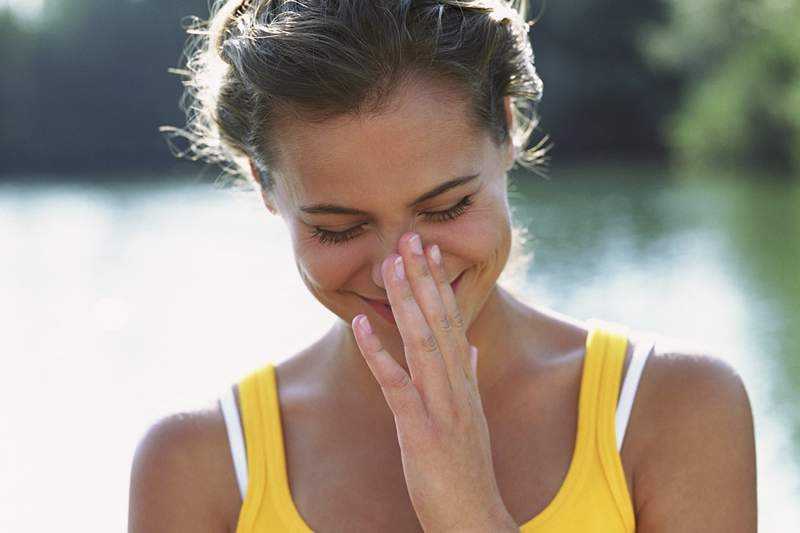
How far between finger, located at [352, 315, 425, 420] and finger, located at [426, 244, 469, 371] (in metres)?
0.08

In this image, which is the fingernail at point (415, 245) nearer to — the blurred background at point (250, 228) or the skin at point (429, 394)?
the skin at point (429, 394)

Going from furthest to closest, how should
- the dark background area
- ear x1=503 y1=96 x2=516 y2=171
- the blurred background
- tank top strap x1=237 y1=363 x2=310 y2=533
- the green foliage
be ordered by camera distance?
the dark background area → the green foliage → the blurred background → ear x1=503 y1=96 x2=516 y2=171 → tank top strap x1=237 y1=363 x2=310 y2=533

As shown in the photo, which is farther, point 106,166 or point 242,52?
point 106,166

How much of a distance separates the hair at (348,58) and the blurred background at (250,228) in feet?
1.49

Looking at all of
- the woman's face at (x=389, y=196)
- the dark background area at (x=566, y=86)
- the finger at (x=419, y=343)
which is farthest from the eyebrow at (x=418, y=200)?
the dark background area at (x=566, y=86)

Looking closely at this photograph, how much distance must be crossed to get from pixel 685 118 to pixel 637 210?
9620mm

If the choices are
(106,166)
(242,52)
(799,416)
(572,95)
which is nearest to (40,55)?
(106,166)

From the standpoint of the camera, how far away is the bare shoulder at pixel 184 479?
1.90 meters

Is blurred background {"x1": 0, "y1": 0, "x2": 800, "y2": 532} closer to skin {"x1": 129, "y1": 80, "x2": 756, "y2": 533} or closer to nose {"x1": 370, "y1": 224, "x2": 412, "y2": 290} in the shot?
skin {"x1": 129, "y1": 80, "x2": 756, "y2": 533}

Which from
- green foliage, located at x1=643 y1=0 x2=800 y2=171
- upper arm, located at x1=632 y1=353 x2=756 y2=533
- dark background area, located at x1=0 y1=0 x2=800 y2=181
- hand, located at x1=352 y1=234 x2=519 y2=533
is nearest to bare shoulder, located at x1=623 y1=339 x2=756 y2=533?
upper arm, located at x1=632 y1=353 x2=756 y2=533

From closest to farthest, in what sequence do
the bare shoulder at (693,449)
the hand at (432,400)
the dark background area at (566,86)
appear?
1. the hand at (432,400)
2. the bare shoulder at (693,449)
3. the dark background area at (566,86)

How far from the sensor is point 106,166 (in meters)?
A: 31.6

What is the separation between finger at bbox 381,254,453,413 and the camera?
170 cm

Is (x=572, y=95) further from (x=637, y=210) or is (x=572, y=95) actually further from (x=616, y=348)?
(x=616, y=348)
